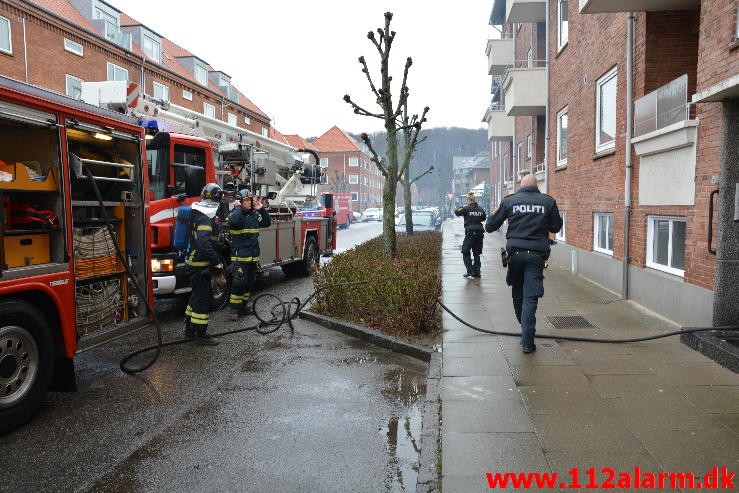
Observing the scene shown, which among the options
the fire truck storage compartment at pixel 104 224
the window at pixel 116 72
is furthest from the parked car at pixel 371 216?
the fire truck storage compartment at pixel 104 224

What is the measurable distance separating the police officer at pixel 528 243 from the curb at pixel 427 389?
104 cm

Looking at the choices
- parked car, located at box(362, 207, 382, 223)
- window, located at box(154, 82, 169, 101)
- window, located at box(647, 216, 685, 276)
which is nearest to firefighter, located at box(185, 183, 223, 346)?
window, located at box(647, 216, 685, 276)

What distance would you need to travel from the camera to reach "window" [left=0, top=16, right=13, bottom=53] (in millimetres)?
20422

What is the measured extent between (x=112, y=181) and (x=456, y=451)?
13.1 feet

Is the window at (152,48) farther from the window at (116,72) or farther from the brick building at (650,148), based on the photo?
→ the brick building at (650,148)

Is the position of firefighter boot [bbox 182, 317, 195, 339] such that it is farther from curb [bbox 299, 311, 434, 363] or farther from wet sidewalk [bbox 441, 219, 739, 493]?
wet sidewalk [bbox 441, 219, 739, 493]

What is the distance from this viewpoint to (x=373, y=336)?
6961 mm

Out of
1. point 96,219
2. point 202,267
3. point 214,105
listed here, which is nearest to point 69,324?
point 96,219

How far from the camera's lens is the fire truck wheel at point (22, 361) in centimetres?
427

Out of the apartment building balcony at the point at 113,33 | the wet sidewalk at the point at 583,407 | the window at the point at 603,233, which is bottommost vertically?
the wet sidewalk at the point at 583,407

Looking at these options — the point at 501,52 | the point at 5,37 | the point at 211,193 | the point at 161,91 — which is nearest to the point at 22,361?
the point at 211,193

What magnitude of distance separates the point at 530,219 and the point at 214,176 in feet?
17.7

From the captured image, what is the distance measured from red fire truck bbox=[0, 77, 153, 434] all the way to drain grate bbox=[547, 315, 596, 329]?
4892mm

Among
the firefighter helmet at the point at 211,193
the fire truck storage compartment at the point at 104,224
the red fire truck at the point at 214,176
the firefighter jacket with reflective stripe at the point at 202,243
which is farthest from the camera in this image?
the red fire truck at the point at 214,176
